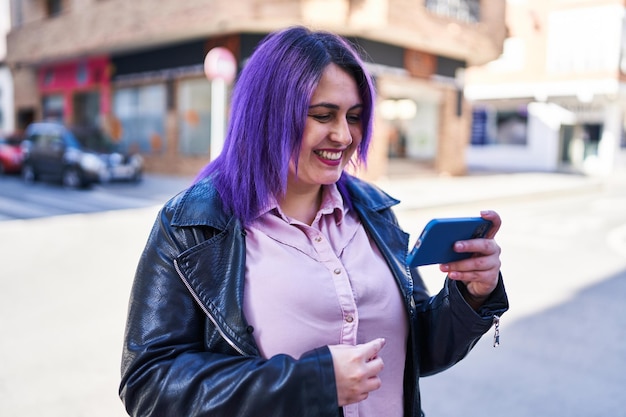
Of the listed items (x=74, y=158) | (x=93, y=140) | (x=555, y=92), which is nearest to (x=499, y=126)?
(x=555, y=92)

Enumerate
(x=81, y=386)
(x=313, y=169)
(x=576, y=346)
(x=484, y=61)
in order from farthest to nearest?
1. (x=484, y=61)
2. (x=576, y=346)
3. (x=81, y=386)
4. (x=313, y=169)

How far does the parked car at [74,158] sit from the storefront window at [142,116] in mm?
3522

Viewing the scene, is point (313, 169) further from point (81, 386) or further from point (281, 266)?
point (81, 386)

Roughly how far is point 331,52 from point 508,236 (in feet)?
27.9

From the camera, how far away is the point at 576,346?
4590mm

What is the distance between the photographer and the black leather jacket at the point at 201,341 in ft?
3.83

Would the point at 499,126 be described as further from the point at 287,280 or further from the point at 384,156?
the point at 287,280

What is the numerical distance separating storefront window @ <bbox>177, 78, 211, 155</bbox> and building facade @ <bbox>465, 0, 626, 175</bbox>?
1570cm

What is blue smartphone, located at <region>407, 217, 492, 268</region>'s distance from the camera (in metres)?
1.35

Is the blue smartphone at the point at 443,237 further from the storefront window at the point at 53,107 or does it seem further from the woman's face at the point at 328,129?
the storefront window at the point at 53,107

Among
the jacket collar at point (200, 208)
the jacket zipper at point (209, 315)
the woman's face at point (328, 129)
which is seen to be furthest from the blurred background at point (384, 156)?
the jacket zipper at point (209, 315)

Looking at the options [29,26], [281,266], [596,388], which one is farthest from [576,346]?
[29,26]

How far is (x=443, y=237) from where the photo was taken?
1369mm

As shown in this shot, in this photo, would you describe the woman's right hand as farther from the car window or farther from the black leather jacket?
the car window
